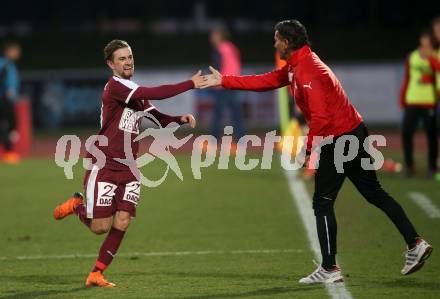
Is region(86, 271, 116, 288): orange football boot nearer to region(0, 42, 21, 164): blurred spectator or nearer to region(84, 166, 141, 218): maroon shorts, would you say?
region(84, 166, 141, 218): maroon shorts

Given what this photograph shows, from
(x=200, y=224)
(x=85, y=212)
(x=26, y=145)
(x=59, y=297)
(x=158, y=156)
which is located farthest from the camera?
(x=26, y=145)

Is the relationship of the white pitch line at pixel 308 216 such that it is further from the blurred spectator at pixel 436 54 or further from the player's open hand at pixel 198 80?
the blurred spectator at pixel 436 54

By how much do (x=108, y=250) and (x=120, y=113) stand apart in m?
1.02

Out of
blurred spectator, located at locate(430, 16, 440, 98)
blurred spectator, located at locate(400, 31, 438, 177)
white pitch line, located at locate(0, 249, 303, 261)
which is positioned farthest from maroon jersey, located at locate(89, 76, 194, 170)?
blurred spectator, located at locate(400, 31, 438, 177)

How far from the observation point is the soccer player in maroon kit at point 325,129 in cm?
757

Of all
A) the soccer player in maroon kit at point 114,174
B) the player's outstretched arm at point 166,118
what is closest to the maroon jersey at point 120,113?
the soccer player in maroon kit at point 114,174

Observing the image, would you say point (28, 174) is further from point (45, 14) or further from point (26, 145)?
point (45, 14)

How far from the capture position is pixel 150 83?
26172 mm

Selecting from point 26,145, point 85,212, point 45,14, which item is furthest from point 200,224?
point 45,14

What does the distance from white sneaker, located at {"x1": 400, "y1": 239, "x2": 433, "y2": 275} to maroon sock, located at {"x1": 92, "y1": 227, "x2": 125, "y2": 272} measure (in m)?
2.14

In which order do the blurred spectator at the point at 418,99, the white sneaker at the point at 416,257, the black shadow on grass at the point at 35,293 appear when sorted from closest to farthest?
the black shadow on grass at the point at 35,293 < the white sneaker at the point at 416,257 < the blurred spectator at the point at 418,99

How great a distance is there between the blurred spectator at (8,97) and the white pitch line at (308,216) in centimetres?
544

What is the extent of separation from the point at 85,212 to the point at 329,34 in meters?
28.0

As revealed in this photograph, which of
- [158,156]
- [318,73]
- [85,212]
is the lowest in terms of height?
[158,156]
